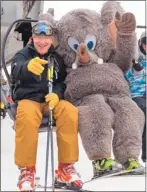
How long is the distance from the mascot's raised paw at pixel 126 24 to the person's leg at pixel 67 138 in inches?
17.5

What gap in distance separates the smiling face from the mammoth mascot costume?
5.8 inches

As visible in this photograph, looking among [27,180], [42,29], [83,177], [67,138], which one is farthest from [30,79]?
[83,177]

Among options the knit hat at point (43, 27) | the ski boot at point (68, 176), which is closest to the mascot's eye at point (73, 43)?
the knit hat at point (43, 27)

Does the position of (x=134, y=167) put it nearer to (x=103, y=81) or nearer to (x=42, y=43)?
(x=103, y=81)

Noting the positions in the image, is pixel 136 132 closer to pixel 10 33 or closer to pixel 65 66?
pixel 65 66

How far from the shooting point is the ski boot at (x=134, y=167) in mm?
1810

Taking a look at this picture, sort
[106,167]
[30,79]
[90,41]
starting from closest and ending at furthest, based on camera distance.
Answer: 1. [106,167]
2. [30,79]
3. [90,41]

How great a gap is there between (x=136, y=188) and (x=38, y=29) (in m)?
1.14

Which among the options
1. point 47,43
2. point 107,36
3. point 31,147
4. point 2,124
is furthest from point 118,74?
point 2,124

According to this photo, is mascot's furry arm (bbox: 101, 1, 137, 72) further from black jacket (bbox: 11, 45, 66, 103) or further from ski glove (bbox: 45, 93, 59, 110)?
ski glove (bbox: 45, 93, 59, 110)

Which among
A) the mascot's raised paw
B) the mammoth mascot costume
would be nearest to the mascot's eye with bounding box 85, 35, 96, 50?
the mammoth mascot costume

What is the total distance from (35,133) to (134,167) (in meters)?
0.43

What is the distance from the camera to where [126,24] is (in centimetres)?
203

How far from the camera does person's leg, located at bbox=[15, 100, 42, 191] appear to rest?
Answer: 5.96 ft
